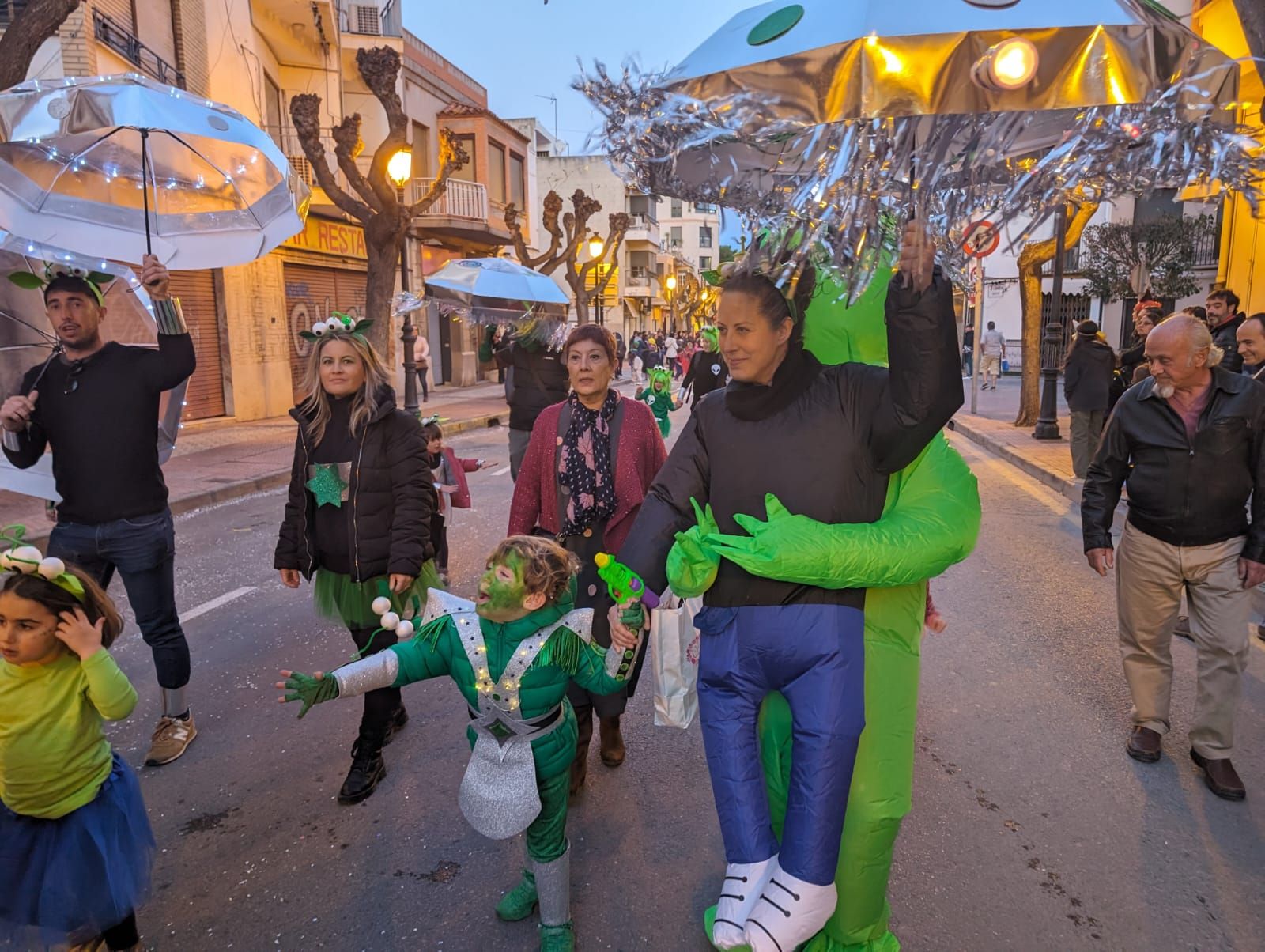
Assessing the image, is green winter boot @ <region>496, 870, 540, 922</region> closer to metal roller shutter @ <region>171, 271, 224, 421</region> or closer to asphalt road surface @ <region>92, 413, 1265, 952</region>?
asphalt road surface @ <region>92, 413, 1265, 952</region>

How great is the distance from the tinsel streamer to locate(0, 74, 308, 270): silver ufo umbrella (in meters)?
2.48

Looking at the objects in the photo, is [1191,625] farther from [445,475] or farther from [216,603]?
[216,603]

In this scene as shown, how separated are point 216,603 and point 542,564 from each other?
14.5 feet

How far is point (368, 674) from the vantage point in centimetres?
229

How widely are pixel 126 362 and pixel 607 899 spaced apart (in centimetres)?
270

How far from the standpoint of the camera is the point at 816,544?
198 cm

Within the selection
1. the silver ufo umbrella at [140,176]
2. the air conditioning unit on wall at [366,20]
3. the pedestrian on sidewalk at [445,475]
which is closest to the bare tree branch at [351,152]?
the pedestrian on sidewalk at [445,475]

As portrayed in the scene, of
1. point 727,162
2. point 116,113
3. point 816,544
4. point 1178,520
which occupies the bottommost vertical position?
point 1178,520

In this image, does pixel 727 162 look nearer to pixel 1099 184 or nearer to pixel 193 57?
pixel 1099 184

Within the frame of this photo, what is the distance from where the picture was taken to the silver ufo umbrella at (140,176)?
11.8 ft

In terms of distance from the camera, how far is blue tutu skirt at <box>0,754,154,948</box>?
2139mm

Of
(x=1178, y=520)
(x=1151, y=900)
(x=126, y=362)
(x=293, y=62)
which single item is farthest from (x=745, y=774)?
(x=293, y=62)

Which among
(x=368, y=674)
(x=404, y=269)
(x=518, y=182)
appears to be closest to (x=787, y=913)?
(x=368, y=674)

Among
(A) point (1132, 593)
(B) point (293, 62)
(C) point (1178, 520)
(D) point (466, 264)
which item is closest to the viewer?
(C) point (1178, 520)
